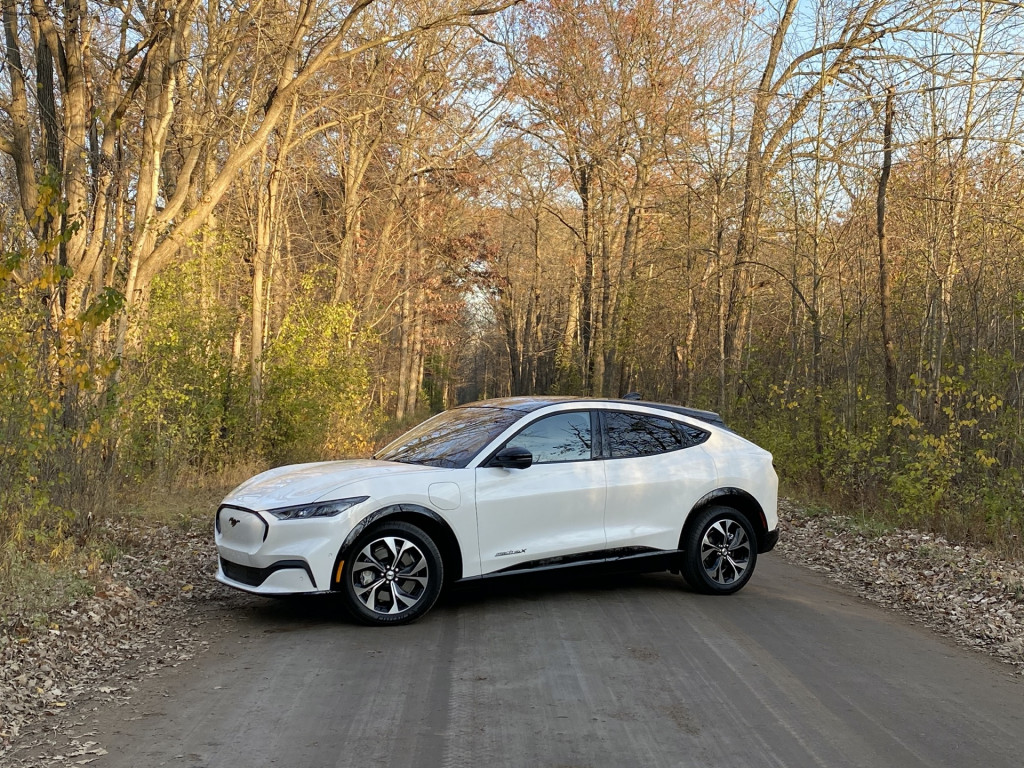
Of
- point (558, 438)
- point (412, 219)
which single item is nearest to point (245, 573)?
point (558, 438)

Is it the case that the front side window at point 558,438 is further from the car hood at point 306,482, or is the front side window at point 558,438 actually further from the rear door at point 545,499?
the car hood at point 306,482

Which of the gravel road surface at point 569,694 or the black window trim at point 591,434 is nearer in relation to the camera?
the gravel road surface at point 569,694

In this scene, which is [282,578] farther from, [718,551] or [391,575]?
[718,551]

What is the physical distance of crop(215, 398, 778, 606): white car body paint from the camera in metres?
6.52

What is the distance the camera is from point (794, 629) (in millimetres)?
7152

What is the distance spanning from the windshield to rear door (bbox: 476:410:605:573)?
0.71 feet

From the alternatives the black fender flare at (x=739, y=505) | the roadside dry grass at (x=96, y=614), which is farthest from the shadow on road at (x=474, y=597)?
the black fender flare at (x=739, y=505)

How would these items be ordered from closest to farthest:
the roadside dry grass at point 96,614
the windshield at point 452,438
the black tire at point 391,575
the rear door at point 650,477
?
the roadside dry grass at point 96,614 < the black tire at point 391,575 < the windshield at point 452,438 < the rear door at point 650,477

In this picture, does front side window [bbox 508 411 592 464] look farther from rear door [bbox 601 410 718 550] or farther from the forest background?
the forest background

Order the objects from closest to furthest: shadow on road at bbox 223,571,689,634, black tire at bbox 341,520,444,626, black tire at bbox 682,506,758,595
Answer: black tire at bbox 341,520,444,626 < shadow on road at bbox 223,571,689,634 < black tire at bbox 682,506,758,595

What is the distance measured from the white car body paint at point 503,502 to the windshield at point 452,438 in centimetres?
14

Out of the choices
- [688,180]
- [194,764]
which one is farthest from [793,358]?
[194,764]

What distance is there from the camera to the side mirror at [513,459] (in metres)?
7.18

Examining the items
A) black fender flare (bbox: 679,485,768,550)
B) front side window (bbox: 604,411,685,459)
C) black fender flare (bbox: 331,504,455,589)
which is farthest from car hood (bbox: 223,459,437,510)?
black fender flare (bbox: 679,485,768,550)
